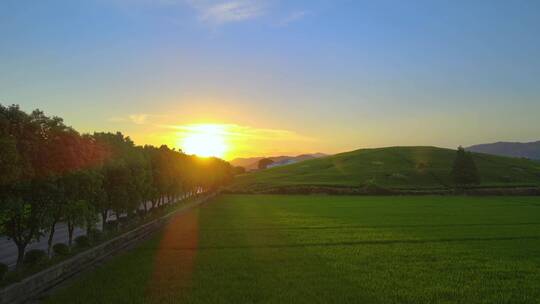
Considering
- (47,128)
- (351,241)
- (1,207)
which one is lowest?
(351,241)

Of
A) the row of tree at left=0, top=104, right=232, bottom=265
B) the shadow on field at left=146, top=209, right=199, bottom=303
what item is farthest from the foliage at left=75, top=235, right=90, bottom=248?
the shadow on field at left=146, top=209, right=199, bottom=303

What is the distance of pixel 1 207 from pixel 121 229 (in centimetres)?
2290

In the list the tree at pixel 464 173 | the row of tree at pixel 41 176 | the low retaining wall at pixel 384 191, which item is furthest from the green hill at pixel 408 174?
the row of tree at pixel 41 176

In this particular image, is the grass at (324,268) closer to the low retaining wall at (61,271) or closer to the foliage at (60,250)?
the low retaining wall at (61,271)

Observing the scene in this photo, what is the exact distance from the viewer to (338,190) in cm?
12862

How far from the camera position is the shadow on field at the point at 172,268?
20.8m

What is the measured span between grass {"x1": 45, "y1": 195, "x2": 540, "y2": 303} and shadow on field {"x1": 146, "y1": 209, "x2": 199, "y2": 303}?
0.21 ft

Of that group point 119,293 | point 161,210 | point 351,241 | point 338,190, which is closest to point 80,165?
point 119,293

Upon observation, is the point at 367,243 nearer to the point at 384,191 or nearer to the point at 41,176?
the point at 41,176

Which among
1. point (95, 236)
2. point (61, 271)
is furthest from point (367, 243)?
point (95, 236)

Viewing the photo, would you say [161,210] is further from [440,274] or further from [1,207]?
[440,274]

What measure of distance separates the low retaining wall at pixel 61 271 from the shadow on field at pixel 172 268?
333 centimetres

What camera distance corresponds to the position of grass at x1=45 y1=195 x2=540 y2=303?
20.3 meters

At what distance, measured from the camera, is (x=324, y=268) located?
86.4 ft
